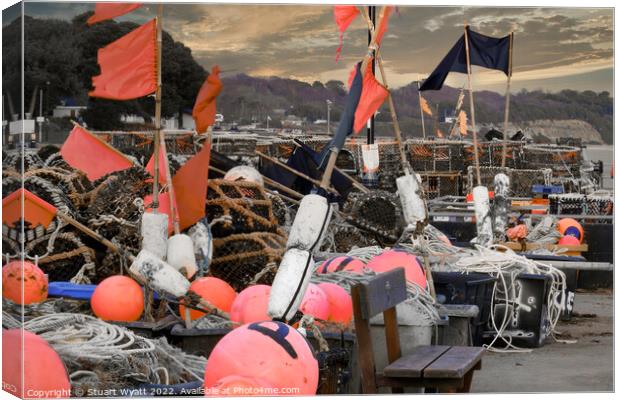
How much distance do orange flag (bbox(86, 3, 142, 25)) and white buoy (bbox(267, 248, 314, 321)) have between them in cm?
173

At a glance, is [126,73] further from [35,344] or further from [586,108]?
[586,108]

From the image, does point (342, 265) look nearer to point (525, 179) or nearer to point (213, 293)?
point (213, 293)

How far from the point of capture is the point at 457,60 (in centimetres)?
956

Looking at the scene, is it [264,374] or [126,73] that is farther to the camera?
[126,73]

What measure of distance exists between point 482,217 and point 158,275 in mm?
4098

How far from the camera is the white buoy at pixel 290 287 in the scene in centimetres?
622

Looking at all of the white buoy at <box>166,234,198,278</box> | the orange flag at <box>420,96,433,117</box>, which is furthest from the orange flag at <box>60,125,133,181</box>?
the orange flag at <box>420,96,433,117</box>

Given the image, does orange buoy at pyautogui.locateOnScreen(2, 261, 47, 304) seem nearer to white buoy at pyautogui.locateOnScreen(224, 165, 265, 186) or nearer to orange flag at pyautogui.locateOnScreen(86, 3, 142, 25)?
orange flag at pyautogui.locateOnScreen(86, 3, 142, 25)

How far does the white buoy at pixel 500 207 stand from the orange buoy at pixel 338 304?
3.99 m

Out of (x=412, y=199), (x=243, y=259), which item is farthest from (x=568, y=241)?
(x=243, y=259)

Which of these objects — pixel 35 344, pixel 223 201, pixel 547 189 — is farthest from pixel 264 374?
pixel 547 189

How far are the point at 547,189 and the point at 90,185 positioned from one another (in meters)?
9.20

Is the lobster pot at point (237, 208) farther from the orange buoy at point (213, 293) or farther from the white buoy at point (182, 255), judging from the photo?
the orange buoy at point (213, 293)

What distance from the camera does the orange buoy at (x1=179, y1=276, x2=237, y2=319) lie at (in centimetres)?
716
